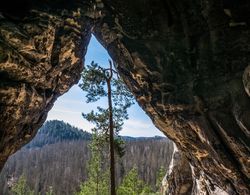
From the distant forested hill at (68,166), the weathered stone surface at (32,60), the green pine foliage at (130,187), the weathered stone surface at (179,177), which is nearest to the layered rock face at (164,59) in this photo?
the weathered stone surface at (32,60)

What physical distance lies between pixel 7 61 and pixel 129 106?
388 inches

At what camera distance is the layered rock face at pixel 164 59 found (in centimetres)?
1198

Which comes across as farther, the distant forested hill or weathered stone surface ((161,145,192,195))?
the distant forested hill

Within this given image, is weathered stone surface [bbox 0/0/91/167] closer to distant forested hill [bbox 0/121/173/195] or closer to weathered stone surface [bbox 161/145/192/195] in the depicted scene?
weathered stone surface [bbox 161/145/192/195]

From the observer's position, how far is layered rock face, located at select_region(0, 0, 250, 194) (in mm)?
11984

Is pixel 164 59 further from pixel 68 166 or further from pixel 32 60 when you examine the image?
pixel 68 166

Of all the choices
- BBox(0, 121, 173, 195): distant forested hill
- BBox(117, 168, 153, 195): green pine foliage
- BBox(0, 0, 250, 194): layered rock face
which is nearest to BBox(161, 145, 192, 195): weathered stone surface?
BBox(117, 168, 153, 195): green pine foliage

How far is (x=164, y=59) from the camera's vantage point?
42.7 feet

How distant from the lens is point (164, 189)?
24281 millimetres

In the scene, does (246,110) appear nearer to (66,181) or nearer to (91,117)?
(91,117)

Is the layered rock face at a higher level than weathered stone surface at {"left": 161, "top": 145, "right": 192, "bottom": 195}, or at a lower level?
higher

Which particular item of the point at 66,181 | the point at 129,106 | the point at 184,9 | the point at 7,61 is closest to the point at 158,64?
the point at 184,9

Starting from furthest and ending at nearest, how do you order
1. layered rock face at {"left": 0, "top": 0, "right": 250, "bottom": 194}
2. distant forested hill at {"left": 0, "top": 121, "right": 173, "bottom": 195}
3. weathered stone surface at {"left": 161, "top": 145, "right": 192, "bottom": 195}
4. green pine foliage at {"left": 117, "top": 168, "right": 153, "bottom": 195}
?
distant forested hill at {"left": 0, "top": 121, "right": 173, "bottom": 195} < green pine foliage at {"left": 117, "top": 168, "right": 153, "bottom": 195} < weathered stone surface at {"left": 161, "top": 145, "right": 192, "bottom": 195} < layered rock face at {"left": 0, "top": 0, "right": 250, "bottom": 194}

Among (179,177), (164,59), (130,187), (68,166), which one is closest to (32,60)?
(164,59)
